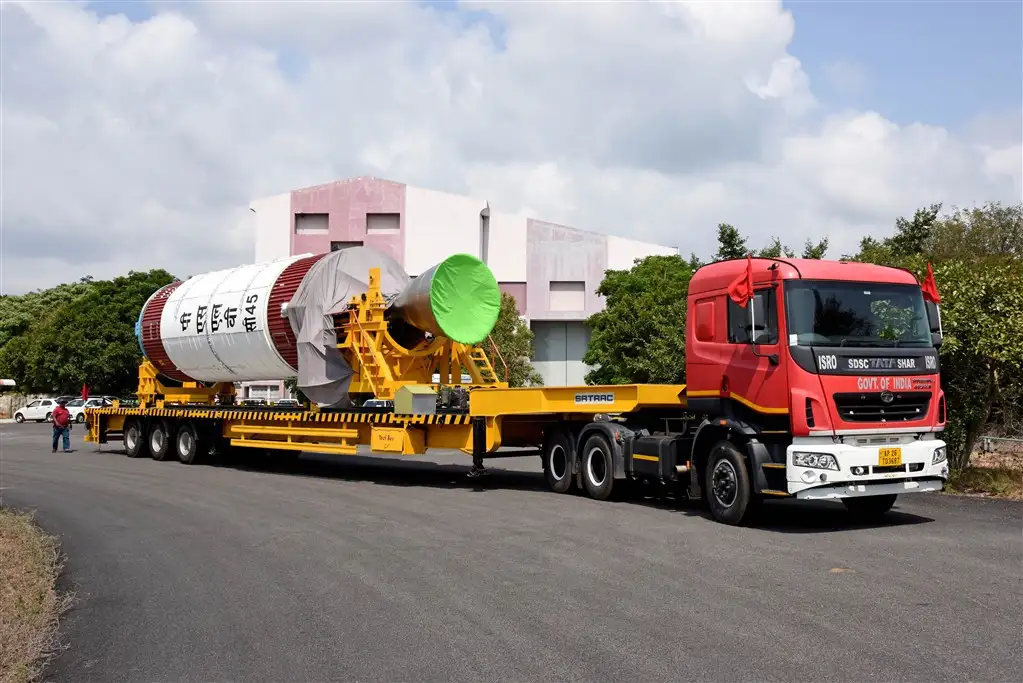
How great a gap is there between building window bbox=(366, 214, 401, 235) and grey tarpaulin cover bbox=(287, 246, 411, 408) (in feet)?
125

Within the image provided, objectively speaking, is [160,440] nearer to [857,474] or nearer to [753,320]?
[753,320]

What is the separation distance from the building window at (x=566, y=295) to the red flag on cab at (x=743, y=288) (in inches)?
1776

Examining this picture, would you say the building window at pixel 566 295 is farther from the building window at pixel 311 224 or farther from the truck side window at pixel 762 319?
the truck side window at pixel 762 319

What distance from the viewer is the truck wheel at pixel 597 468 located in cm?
1359

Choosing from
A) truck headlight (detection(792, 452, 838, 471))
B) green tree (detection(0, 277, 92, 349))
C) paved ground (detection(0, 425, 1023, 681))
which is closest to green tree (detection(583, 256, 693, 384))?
paved ground (detection(0, 425, 1023, 681))

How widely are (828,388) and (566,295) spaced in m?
45.9

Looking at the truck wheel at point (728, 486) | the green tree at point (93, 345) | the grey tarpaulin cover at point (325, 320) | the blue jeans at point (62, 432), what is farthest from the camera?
the green tree at point (93, 345)

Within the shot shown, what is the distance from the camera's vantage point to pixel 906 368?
11.0 metres

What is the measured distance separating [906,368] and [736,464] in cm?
225

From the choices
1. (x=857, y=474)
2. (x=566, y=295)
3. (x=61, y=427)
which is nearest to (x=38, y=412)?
(x=61, y=427)

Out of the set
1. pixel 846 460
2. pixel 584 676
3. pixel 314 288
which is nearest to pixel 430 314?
pixel 314 288

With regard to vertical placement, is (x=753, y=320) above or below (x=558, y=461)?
above

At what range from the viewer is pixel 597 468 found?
14.1m

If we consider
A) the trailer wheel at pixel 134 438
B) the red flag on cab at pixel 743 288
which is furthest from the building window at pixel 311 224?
the red flag on cab at pixel 743 288
